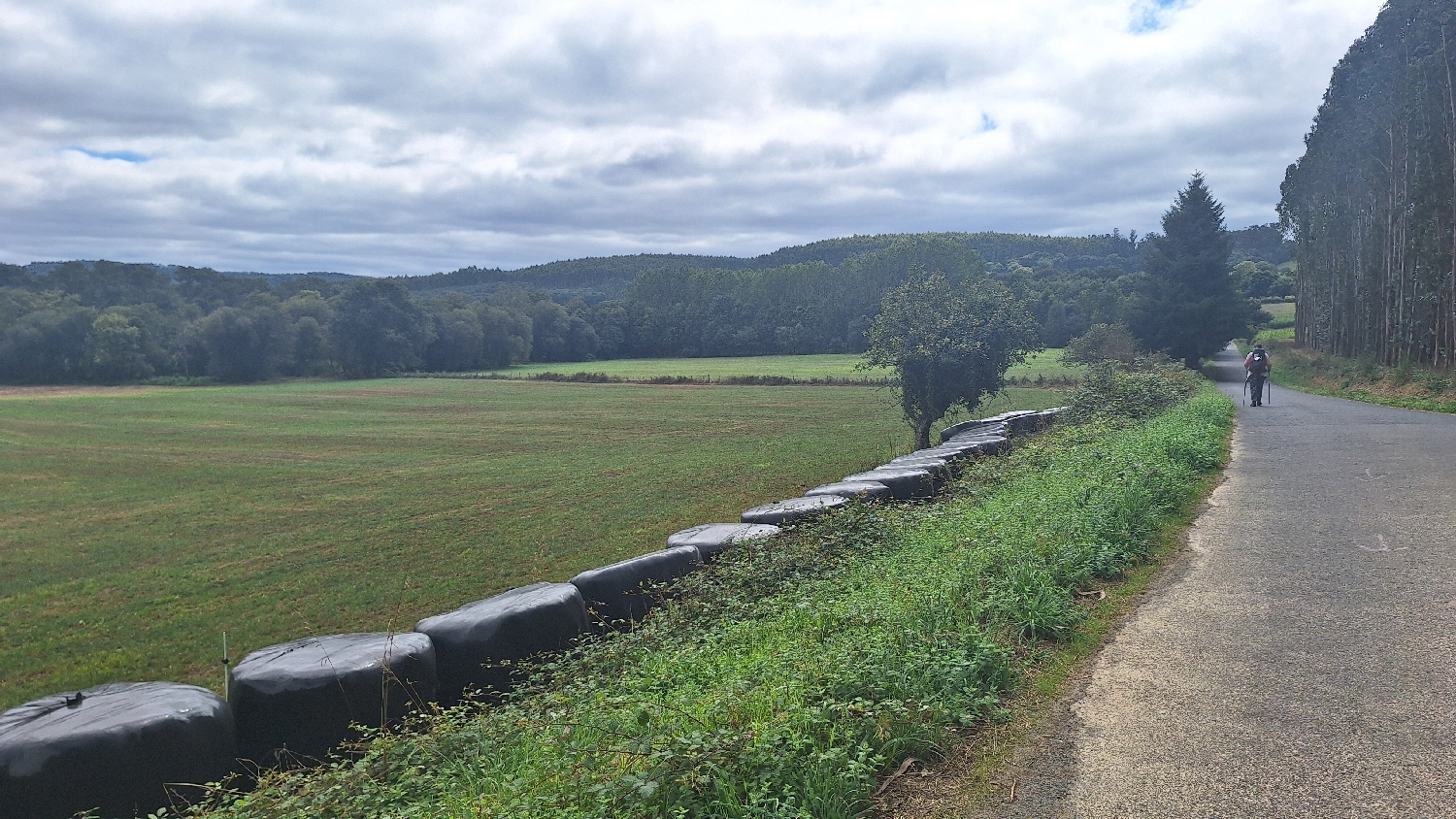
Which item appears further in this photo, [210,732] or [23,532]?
[23,532]

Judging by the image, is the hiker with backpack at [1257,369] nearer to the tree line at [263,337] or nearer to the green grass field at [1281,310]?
the green grass field at [1281,310]

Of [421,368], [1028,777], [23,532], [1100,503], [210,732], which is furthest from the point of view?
[421,368]

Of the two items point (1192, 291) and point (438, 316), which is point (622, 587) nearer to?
point (1192, 291)

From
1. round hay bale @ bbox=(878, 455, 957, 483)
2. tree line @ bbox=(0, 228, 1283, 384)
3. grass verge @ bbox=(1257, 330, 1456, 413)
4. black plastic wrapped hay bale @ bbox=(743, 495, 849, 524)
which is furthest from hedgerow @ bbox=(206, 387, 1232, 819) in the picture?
tree line @ bbox=(0, 228, 1283, 384)

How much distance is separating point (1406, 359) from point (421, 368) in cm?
9455

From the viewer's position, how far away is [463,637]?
23.7ft

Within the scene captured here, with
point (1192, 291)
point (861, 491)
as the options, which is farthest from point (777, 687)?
point (1192, 291)

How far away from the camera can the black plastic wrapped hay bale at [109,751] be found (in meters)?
5.05

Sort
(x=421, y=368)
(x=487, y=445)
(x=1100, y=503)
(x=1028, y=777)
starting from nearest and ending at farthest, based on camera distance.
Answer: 1. (x=1028, y=777)
2. (x=1100, y=503)
3. (x=487, y=445)
4. (x=421, y=368)

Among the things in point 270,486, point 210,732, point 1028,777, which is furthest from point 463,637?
point 270,486

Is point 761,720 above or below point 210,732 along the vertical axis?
above

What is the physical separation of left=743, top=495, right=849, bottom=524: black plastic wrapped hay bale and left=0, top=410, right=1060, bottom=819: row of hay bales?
6.31 ft

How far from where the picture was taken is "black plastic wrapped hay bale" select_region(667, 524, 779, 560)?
9703 millimetres

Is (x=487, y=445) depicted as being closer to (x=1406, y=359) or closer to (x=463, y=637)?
(x=463, y=637)
